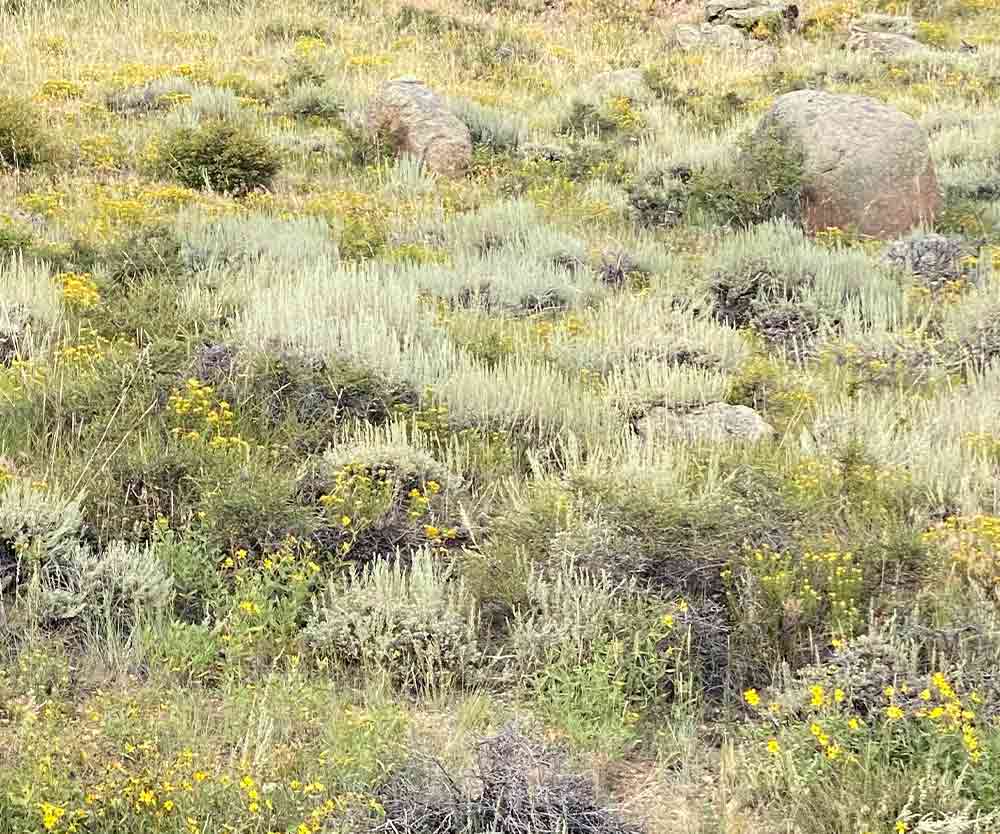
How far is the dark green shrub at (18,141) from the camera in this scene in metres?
10.6

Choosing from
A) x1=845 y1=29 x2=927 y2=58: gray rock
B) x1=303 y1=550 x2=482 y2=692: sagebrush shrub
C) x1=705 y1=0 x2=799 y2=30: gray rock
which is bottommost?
x1=303 y1=550 x2=482 y2=692: sagebrush shrub

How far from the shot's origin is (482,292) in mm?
8258

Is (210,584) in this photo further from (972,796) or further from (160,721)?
(972,796)

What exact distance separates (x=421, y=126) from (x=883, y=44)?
11343 millimetres

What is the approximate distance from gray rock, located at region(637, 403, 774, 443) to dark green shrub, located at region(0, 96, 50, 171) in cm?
734

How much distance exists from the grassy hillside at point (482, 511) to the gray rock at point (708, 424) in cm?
7

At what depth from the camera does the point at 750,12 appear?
22.2m

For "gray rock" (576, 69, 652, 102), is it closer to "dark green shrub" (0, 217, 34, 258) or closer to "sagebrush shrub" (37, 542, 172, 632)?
"dark green shrub" (0, 217, 34, 258)

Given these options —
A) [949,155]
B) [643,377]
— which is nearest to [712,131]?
[949,155]

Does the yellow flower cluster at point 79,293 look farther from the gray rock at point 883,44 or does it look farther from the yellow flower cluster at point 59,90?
the gray rock at point 883,44

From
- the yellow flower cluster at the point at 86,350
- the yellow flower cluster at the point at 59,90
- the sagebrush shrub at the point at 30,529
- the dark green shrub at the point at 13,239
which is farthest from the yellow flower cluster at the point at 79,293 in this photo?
the yellow flower cluster at the point at 59,90

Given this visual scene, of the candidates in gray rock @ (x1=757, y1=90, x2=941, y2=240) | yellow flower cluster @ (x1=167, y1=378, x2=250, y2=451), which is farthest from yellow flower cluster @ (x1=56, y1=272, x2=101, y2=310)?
gray rock @ (x1=757, y1=90, x2=941, y2=240)

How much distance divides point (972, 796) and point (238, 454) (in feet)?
10.6

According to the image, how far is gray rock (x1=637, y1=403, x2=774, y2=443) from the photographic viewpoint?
18.4 feet
